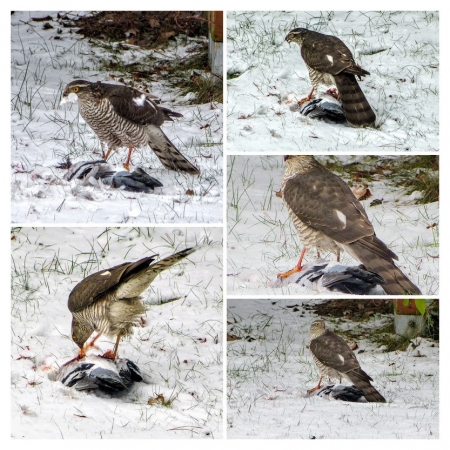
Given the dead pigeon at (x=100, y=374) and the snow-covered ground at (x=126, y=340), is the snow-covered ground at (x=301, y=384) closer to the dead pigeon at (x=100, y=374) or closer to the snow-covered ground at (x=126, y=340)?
the snow-covered ground at (x=126, y=340)

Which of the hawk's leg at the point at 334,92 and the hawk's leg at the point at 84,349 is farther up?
the hawk's leg at the point at 334,92

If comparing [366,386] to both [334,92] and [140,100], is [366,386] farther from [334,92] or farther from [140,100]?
[140,100]

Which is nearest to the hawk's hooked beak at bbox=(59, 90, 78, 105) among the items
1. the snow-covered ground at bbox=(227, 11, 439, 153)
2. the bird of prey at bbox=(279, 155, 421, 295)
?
the snow-covered ground at bbox=(227, 11, 439, 153)

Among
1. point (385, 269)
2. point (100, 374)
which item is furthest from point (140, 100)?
point (385, 269)

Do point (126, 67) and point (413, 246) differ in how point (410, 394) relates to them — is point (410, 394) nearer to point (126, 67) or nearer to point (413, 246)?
point (413, 246)

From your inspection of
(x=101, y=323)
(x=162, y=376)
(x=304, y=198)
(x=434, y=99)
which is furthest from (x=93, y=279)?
(x=434, y=99)

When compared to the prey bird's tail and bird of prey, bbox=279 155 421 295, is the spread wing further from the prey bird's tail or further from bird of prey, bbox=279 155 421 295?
the prey bird's tail

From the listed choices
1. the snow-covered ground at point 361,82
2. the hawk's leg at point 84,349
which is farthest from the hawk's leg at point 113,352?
the snow-covered ground at point 361,82
